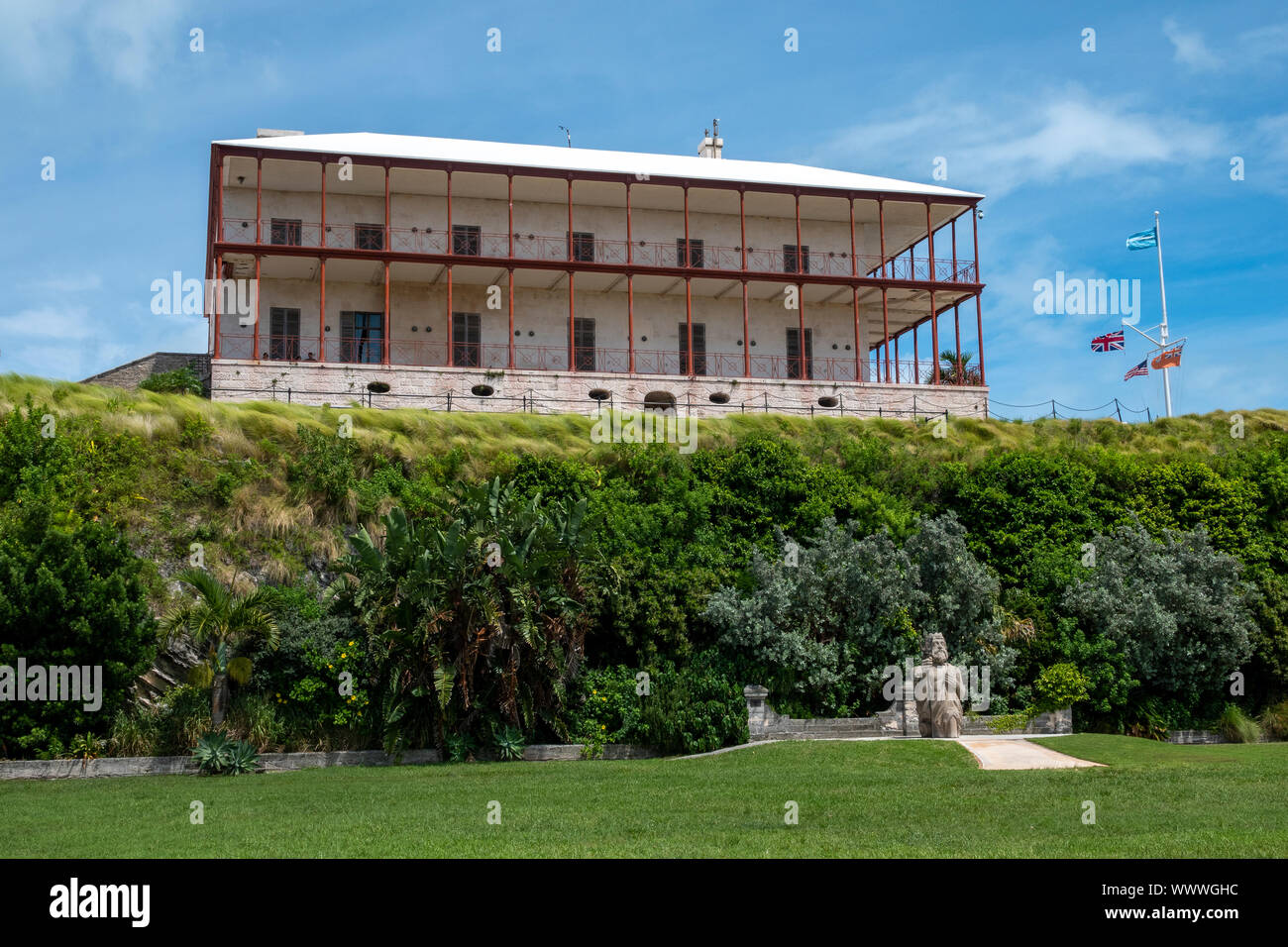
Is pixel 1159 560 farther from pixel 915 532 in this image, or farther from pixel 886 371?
pixel 886 371

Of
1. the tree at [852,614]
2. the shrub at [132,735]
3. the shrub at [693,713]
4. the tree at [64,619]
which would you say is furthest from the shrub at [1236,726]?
the tree at [64,619]

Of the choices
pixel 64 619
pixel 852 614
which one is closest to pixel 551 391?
pixel 852 614

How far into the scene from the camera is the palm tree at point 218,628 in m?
16.8

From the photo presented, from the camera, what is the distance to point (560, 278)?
113ft

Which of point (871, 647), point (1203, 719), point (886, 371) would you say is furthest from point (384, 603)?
point (886, 371)

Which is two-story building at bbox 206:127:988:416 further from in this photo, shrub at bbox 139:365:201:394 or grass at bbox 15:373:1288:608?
grass at bbox 15:373:1288:608

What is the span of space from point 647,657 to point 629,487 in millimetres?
4043

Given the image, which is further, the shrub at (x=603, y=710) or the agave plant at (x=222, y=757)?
the shrub at (x=603, y=710)

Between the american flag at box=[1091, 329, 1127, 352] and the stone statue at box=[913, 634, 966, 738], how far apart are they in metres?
18.8

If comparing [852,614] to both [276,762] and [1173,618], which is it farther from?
[276,762]

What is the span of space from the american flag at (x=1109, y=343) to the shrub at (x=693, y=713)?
20.6m

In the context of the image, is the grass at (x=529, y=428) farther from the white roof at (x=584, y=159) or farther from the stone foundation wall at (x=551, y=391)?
the white roof at (x=584, y=159)

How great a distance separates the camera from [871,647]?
20.1 meters

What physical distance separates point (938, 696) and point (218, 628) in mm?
10822
